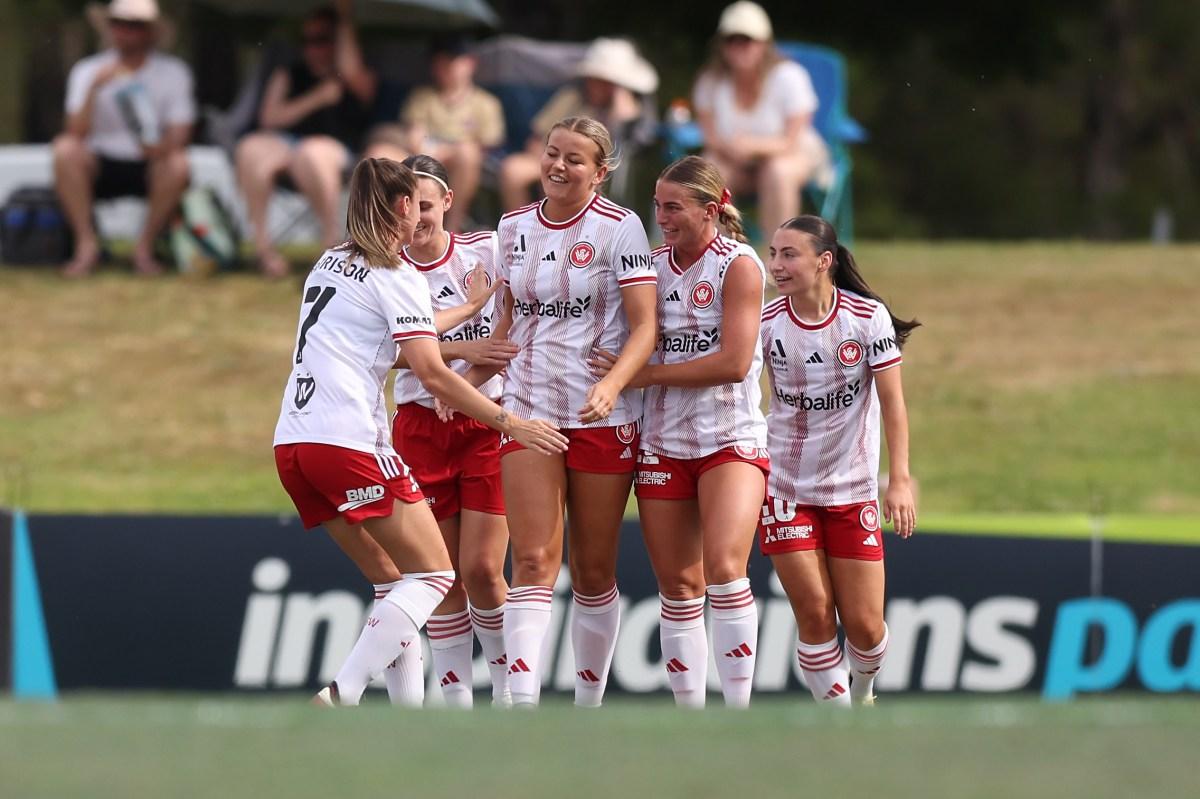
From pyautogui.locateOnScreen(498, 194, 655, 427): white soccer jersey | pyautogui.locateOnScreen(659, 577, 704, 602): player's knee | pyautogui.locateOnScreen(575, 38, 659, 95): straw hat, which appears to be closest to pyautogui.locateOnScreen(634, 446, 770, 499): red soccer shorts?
pyautogui.locateOnScreen(498, 194, 655, 427): white soccer jersey

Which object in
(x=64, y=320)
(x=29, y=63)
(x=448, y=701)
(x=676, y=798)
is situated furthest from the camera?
(x=29, y=63)

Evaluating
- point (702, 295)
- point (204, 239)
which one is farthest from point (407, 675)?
point (204, 239)

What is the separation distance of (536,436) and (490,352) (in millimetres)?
425

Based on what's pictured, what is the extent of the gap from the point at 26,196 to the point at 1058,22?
13.1m

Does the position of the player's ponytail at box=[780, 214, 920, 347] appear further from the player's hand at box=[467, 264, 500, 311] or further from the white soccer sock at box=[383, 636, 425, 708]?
the white soccer sock at box=[383, 636, 425, 708]

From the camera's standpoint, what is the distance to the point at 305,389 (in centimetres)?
569

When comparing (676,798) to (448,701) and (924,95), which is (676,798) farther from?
(924,95)

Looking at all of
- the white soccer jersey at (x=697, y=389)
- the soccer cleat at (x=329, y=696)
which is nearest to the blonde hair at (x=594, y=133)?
the white soccer jersey at (x=697, y=389)

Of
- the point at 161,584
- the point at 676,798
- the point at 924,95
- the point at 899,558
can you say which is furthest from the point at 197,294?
the point at 924,95

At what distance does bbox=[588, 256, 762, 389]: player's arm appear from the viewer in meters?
5.82

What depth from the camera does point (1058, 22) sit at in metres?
21.7

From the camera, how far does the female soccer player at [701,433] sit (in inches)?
229

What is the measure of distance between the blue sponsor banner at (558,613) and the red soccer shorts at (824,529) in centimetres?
164

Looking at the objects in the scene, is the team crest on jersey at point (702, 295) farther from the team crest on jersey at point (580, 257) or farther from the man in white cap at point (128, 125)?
the man in white cap at point (128, 125)
